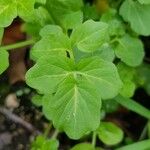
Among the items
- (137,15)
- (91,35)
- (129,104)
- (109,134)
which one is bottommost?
(109,134)

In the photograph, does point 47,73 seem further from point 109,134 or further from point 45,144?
point 109,134

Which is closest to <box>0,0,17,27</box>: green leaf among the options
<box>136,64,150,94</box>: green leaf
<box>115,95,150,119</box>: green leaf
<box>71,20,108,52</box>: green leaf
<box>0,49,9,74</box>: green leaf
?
<box>0,49,9,74</box>: green leaf

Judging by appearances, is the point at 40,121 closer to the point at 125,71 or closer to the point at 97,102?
the point at 125,71

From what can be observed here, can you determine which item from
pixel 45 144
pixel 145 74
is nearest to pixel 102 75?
pixel 45 144

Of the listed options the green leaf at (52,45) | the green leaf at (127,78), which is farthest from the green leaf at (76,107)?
the green leaf at (127,78)

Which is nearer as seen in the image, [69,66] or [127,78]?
[69,66]

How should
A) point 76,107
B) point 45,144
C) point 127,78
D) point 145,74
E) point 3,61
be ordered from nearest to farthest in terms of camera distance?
point 76,107 → point 3,61 → point 45,144 → point 127,78 → point 145,74

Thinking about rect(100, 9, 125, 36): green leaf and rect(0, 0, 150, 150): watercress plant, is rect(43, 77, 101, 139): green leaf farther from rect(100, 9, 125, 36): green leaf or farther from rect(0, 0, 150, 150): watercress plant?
rect(100, 9, 125, 36): green leaf
